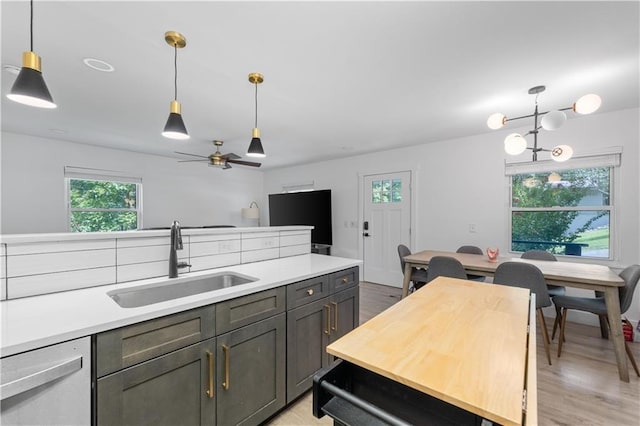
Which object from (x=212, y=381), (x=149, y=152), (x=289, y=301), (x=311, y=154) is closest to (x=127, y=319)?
(x=212, y=381)

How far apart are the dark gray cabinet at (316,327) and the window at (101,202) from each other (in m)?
4.56

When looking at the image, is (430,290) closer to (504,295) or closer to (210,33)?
(504,295)

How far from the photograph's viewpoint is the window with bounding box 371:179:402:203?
4801 mm

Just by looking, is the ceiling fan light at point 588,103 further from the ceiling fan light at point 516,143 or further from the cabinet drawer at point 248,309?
the cabinet drawer at point 248,309

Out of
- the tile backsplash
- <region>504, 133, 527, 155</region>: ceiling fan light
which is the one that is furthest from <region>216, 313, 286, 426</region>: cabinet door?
<region>504, 133, 527, 155</region>: ceiling fan light

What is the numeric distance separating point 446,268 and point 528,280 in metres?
0.68

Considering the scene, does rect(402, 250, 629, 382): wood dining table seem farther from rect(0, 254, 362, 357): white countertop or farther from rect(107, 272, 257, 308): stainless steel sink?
rect(107, 272, 257, 308): stainless steel sink

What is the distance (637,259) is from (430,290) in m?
3.15

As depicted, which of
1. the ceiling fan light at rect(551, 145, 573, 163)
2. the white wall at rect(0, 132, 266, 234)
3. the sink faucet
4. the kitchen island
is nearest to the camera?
the kitchen island

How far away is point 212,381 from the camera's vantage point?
136cm

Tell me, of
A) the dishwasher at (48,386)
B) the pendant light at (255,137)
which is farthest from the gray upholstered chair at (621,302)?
the dishwasher at (48,386)

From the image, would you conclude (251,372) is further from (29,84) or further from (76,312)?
(29,84)

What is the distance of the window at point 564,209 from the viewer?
320cm

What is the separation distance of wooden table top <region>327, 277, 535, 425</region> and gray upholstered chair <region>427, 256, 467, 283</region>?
1376 millimetres
